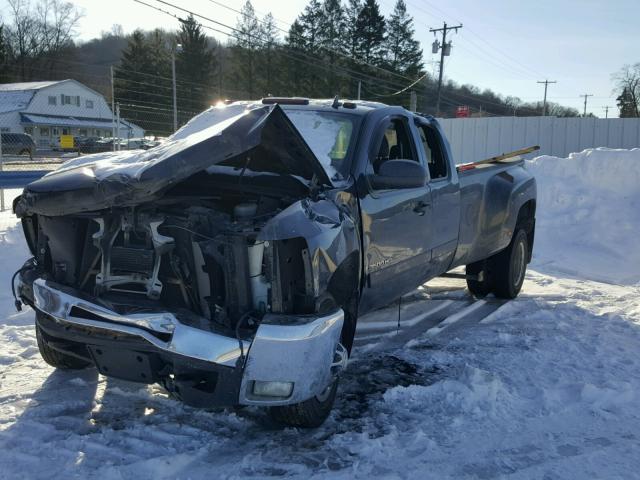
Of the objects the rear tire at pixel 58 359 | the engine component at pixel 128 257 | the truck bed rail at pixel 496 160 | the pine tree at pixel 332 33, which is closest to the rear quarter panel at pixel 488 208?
the truck bed rail at pixel 496 160

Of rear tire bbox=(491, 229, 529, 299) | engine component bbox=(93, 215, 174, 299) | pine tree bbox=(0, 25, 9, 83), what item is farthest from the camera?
pine tree bbox=(0, 25, 9, 83)

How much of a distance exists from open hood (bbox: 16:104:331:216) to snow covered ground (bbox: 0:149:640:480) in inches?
50.8

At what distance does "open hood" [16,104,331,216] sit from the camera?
3.10m

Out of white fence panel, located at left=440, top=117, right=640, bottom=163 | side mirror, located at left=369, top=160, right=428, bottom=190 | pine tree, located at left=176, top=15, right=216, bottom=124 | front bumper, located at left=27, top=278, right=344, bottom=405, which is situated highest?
pine tree, located at left=176, top=15, right=216, bottom=124

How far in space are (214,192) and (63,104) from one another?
64.9 meters

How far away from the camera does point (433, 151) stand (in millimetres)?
5633

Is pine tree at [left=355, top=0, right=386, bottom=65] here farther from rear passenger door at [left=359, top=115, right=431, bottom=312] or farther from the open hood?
the open hood

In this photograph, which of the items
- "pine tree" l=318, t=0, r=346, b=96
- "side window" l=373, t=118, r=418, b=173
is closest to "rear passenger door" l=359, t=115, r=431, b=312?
"side window" l=373, t=118, r=418, b=173

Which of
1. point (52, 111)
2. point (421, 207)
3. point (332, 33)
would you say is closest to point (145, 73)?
point (332, 33)

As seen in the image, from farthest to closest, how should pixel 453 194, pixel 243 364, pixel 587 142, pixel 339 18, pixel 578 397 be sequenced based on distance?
1. pixel 339 18
2. pixel 587 142
3. pixel 453 194
4. pixel 578 397
5. pixel 243 364

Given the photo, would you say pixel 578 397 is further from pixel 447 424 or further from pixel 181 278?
pixel 181 278

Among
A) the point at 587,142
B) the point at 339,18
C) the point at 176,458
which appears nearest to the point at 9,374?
the point at 176,458

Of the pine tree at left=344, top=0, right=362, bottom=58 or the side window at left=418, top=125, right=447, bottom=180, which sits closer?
the side window at left=418, top=125, right=447, bottom=180

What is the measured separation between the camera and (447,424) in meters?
3.70
